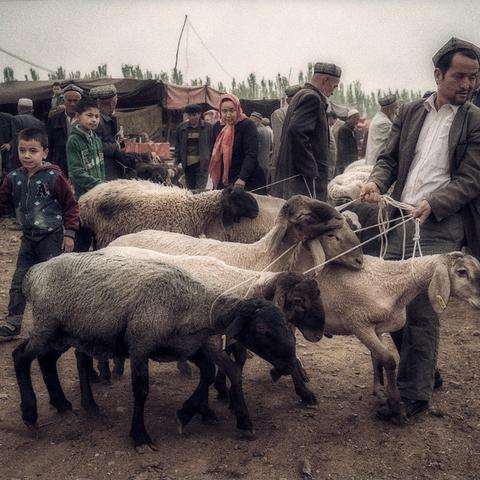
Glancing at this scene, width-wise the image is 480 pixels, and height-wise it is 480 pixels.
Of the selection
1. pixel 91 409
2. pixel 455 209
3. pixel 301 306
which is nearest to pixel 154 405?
pixel 91 409

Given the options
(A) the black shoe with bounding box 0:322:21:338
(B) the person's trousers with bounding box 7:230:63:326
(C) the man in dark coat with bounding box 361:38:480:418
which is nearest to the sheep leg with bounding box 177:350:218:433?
(C) the man in dark coat with bounding box 361:38:480:418

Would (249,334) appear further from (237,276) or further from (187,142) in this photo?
(187,142)

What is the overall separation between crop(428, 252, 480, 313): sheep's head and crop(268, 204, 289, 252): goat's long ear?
1178 millimetres

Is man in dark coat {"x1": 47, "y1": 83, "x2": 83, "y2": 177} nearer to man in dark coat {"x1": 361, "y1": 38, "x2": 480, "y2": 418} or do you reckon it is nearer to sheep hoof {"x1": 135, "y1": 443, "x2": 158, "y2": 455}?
man in dark coat {"x1": 361, "y1": 38, "x2": 480, "y2": 418}

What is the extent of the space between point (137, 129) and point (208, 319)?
44.7ft

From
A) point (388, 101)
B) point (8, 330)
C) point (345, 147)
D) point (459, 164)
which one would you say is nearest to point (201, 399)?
point (459, 164)

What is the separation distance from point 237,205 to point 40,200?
1931 mm

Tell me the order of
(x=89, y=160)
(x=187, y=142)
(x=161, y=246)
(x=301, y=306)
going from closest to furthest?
1. (x=301, y=306)
2. (x=161, y=246)
3. (x=89, y=160)
4. (x=187, y=142)

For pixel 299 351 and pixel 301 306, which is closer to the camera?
pixel 301 306

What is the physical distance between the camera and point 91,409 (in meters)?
4.05

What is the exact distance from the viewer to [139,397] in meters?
3.62

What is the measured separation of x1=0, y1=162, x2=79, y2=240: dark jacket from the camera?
4961 mm

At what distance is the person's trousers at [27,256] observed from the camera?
516 cm

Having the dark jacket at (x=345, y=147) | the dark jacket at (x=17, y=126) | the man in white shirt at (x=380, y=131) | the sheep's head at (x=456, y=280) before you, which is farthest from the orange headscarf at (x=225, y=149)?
the dark jacket at (x=345, y=147)
